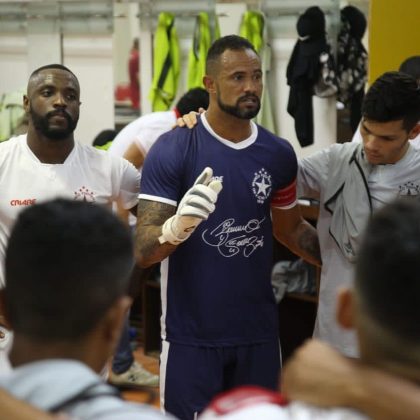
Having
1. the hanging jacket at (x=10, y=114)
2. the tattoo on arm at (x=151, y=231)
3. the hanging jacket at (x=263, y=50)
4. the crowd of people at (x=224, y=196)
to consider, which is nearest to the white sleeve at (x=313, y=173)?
the crowd of people at (x=224, y=196)

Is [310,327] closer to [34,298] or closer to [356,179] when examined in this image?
[356,179]

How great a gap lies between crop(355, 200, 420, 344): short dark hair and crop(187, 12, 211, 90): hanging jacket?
511 cm

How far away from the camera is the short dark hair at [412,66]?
417cm

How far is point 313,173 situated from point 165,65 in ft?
11.0

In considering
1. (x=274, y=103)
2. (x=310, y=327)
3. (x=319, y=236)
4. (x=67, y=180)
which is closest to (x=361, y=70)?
(x=274, y=103)

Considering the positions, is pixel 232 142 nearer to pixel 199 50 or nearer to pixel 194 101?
pixel 194 101

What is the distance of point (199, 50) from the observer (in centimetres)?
655

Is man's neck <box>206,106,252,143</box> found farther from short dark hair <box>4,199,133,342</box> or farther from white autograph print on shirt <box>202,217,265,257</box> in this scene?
short dark hair <box>4,199,133,342</box>

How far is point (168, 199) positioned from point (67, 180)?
398mm

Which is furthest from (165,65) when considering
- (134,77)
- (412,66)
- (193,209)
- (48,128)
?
(193,209)

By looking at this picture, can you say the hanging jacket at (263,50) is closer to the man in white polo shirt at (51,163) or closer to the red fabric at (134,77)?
the red fabric at (134,77)

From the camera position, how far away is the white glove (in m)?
3.02

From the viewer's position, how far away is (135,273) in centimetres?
353

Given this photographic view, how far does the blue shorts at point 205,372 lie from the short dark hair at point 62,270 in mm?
1894
